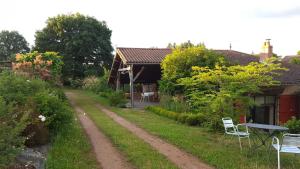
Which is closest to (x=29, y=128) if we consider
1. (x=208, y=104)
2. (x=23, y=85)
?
(x=23, y=85)

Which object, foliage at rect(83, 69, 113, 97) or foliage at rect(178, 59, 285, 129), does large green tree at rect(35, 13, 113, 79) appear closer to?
Answer: foliage at rect(83, 69, 113, 97)

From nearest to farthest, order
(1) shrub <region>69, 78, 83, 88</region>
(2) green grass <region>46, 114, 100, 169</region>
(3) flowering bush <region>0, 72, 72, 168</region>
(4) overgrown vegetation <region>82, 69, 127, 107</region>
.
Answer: (2) green grass <region>46, 114, 100, 169</region> < (3) flowering bush <region>0, 72, 72, 168</region> < (4) overgrown vegetation <region>82, 69, 127, 107</region> < (1) shrub <region>69, 78, 83, 88</region>

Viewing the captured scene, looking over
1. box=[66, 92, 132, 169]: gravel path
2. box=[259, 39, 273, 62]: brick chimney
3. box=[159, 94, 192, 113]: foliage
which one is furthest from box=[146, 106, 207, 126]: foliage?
box=[259, 39, 273, 62]: brick chimney

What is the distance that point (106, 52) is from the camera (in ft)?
156

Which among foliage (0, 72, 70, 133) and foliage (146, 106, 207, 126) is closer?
foliage (0, 72, 70, 133)

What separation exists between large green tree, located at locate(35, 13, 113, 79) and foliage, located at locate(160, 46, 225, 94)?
26289 mm

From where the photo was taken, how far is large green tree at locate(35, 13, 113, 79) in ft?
148

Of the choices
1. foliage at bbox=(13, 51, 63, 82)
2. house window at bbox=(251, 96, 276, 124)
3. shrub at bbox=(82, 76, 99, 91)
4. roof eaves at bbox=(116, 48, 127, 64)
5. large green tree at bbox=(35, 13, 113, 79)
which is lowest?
house window at bbox=(251, 96, 276, 124)

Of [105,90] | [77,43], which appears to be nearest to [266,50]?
[105,90]

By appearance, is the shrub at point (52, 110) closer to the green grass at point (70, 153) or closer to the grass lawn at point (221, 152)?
the green grass at point (70, 153)

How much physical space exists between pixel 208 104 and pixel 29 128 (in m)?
6.55

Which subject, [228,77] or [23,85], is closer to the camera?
[23,85]

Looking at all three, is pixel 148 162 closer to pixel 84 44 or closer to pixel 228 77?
pixel 228 77

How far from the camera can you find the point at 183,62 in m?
18.0
